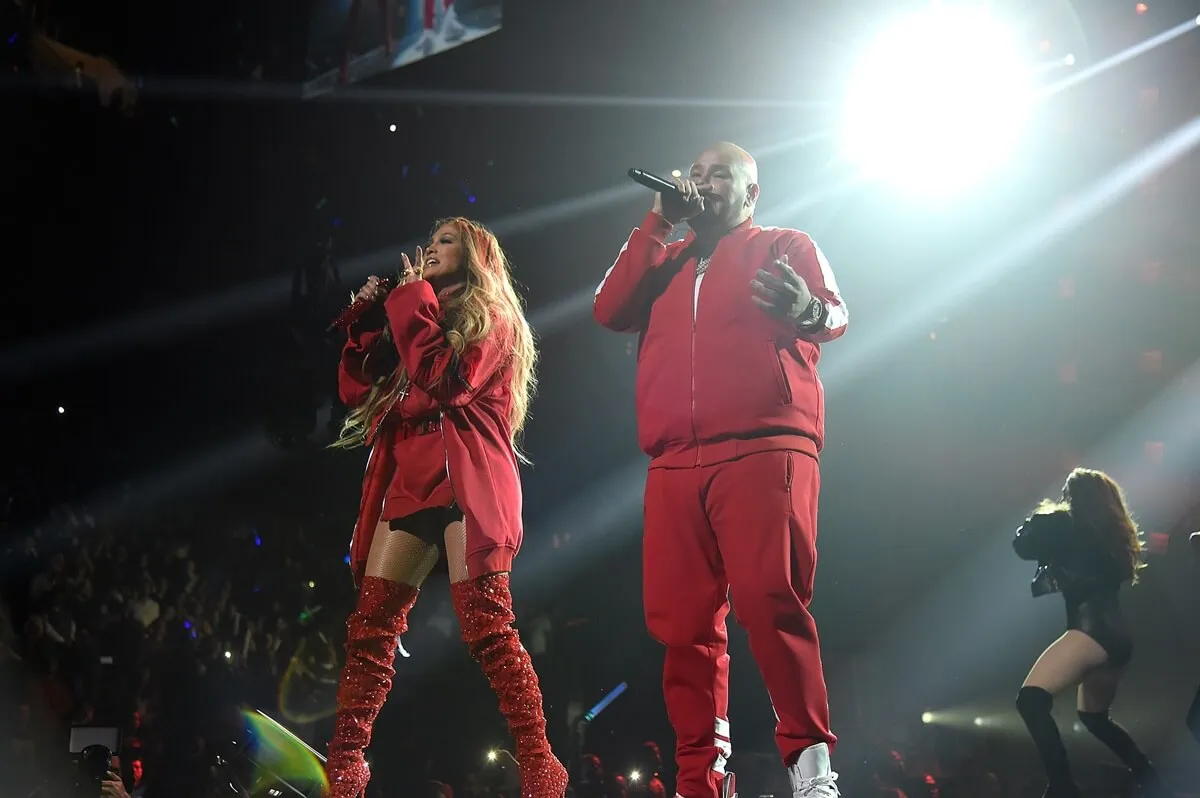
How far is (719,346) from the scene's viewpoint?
117 inches

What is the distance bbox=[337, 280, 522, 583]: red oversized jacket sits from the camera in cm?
335

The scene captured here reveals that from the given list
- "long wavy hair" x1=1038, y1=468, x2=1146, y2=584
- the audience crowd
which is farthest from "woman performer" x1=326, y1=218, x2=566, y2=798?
"long wavy hair" x1=1038, y1=468, x2=1146, y2=584

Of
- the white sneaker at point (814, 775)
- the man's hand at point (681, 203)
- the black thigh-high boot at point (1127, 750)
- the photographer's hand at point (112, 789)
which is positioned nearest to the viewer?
the white sneaker at point (814, 775)

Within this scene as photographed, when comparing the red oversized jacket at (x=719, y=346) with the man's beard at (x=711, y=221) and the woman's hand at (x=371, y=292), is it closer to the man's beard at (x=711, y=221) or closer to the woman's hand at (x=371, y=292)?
the man's beard at (x=711, y=221)

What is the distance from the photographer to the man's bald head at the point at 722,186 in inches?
125

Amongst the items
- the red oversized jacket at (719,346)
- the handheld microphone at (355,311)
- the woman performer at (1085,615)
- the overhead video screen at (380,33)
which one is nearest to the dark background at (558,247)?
the overhead video screen at (380,33)

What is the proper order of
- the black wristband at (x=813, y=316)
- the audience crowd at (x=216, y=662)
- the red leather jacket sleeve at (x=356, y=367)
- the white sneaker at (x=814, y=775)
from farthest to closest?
the audience crowd at (x=216, y=662) → the red leather jacket sleeve at (x=356, y=367) → the black wristband at (x=813, y=316) → the white sneaker at (x=814, y=775)

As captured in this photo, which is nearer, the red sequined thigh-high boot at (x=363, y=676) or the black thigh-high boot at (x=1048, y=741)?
the red sequined thigh-high boot at (x=363, y=676)

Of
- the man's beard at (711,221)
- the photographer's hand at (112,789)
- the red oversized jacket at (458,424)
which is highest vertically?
the man's beard at (711,221)

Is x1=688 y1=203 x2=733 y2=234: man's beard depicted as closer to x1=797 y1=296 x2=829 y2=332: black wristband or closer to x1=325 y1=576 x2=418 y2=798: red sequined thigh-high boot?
x1=797 y1=296 x2=829 y2=332: black wristband

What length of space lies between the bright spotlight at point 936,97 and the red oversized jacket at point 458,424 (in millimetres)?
3761

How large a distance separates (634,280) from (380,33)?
431cm

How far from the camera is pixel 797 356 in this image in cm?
298

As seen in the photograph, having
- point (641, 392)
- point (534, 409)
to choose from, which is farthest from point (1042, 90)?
point (641, 392)
